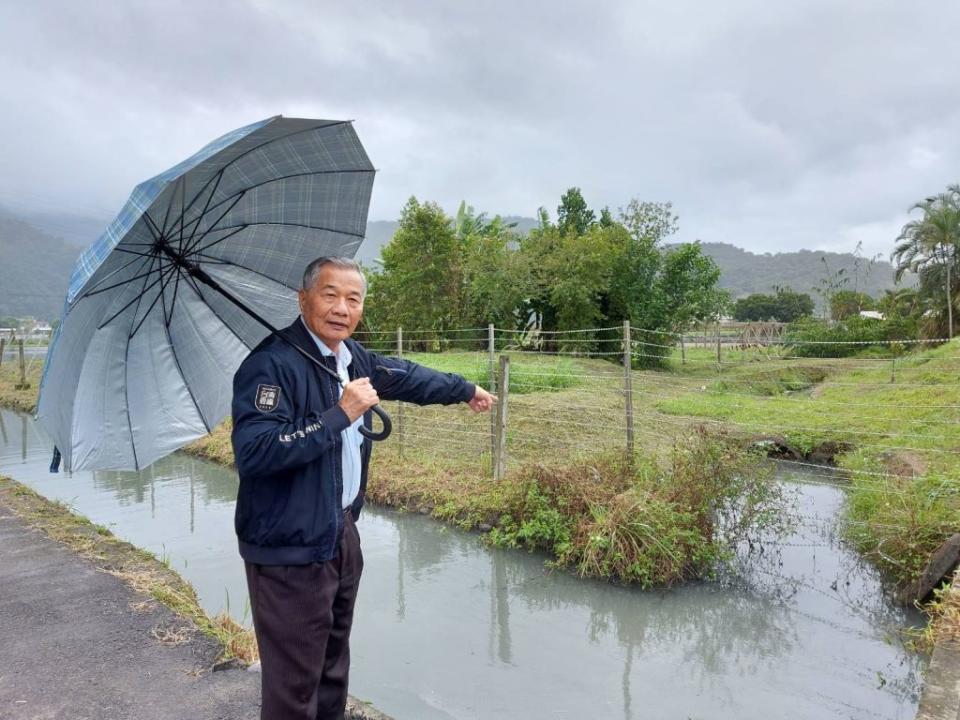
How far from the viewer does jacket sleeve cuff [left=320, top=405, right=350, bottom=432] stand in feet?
5.24

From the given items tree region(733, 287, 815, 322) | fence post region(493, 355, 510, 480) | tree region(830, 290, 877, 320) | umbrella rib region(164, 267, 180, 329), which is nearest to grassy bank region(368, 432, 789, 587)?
fence post region(493, 355, 510, 480)

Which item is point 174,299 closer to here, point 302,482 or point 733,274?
point 302,482

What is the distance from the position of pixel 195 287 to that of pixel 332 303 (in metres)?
0.84

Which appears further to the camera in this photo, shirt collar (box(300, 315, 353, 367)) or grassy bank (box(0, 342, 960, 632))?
grassy bank (box(0, 342, 960, 632))

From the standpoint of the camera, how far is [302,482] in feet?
5.42

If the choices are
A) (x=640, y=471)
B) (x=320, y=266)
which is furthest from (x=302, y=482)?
(x=640, y=471)

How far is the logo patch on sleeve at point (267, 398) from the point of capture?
5.24ft

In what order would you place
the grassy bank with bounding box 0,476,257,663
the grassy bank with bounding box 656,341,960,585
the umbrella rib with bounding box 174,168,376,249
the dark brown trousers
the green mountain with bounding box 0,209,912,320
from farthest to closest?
the green mountain with bounding box 0,209,912,320, the grassy bank with bounding box 656,341,960,585, the grassy bank with bounding box 0,476,257,663, the umbrella rib with bounding box 174,168,376,249, the dark brown trousers

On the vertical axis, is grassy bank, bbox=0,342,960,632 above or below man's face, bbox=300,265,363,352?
below

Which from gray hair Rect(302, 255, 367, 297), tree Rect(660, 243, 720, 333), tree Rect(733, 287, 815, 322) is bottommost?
gray hair Rect(302, 255, 367, 297)

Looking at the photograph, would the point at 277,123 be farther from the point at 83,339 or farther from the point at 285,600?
the point at 285,600

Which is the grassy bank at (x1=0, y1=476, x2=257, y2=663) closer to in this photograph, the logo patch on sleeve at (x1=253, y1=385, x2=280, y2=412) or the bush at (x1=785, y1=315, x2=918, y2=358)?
the logo patch on sleeve at (x1=253, y1=385, x2=280, y2=412)

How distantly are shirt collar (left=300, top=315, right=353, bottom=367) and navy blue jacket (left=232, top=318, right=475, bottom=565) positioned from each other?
14mm

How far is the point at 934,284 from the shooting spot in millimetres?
22797
